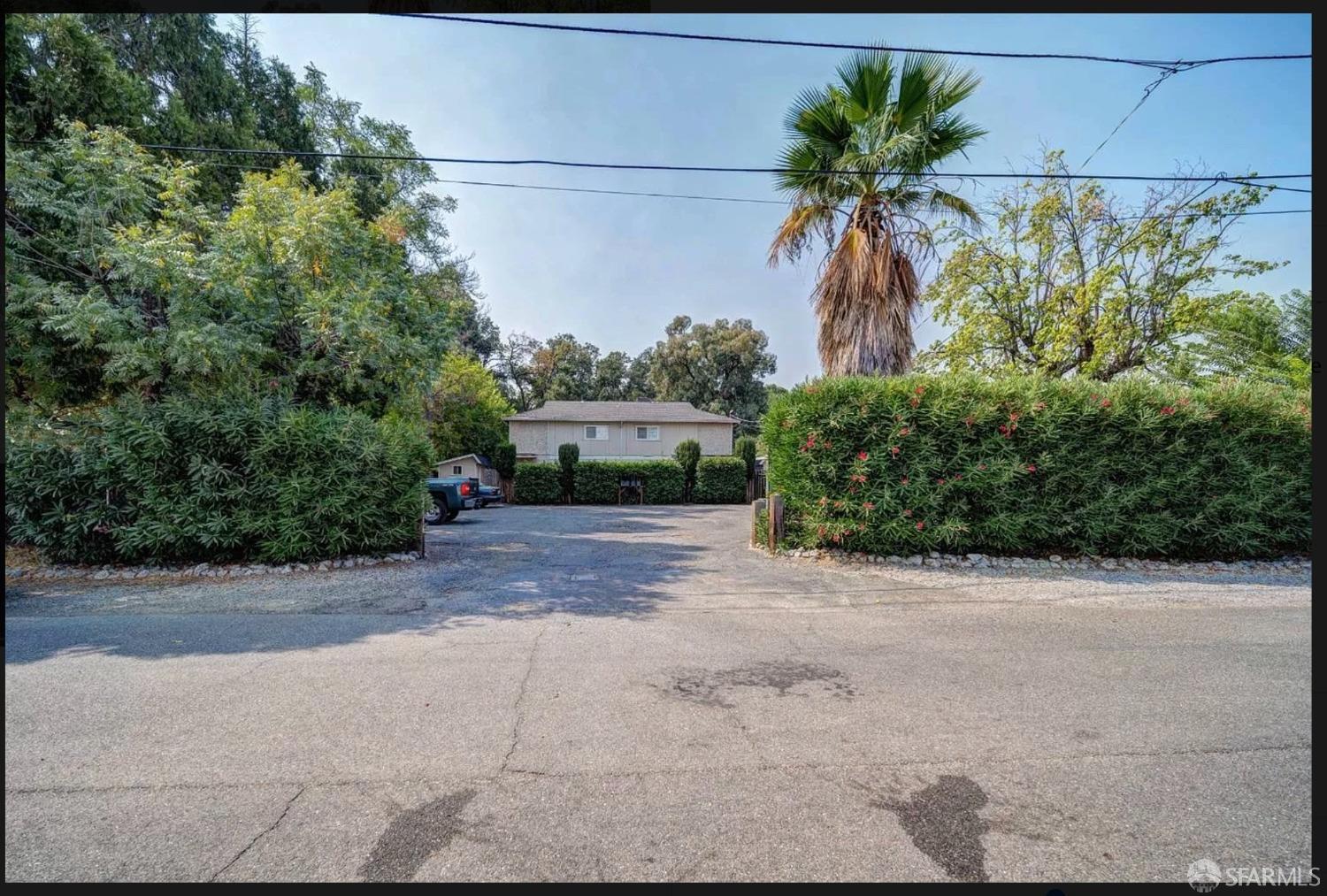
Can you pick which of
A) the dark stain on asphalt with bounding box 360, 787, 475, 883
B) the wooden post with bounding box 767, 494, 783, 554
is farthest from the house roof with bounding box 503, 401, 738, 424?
the dark stain on asphalt with bounding box 360, 787, 475, 883

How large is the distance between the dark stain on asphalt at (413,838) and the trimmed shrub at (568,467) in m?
17.7

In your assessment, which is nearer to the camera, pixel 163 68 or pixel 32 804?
pixel 32 804

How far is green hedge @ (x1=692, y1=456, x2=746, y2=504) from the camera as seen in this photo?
20141 mm

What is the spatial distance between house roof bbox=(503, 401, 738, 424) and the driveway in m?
18.8

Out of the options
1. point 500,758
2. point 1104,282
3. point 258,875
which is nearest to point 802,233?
point 1104,282

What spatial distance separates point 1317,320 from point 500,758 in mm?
4088

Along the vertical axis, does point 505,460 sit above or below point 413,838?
above

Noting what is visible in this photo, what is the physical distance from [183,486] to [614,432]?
59.1ft

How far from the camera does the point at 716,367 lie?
115 feet

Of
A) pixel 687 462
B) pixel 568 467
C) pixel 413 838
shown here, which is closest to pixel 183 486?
pixel 413 838

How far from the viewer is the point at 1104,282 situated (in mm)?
11148

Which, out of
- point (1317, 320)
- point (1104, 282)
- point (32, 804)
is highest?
point (1104, 282)

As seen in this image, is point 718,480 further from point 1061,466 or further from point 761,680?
point 761,680
